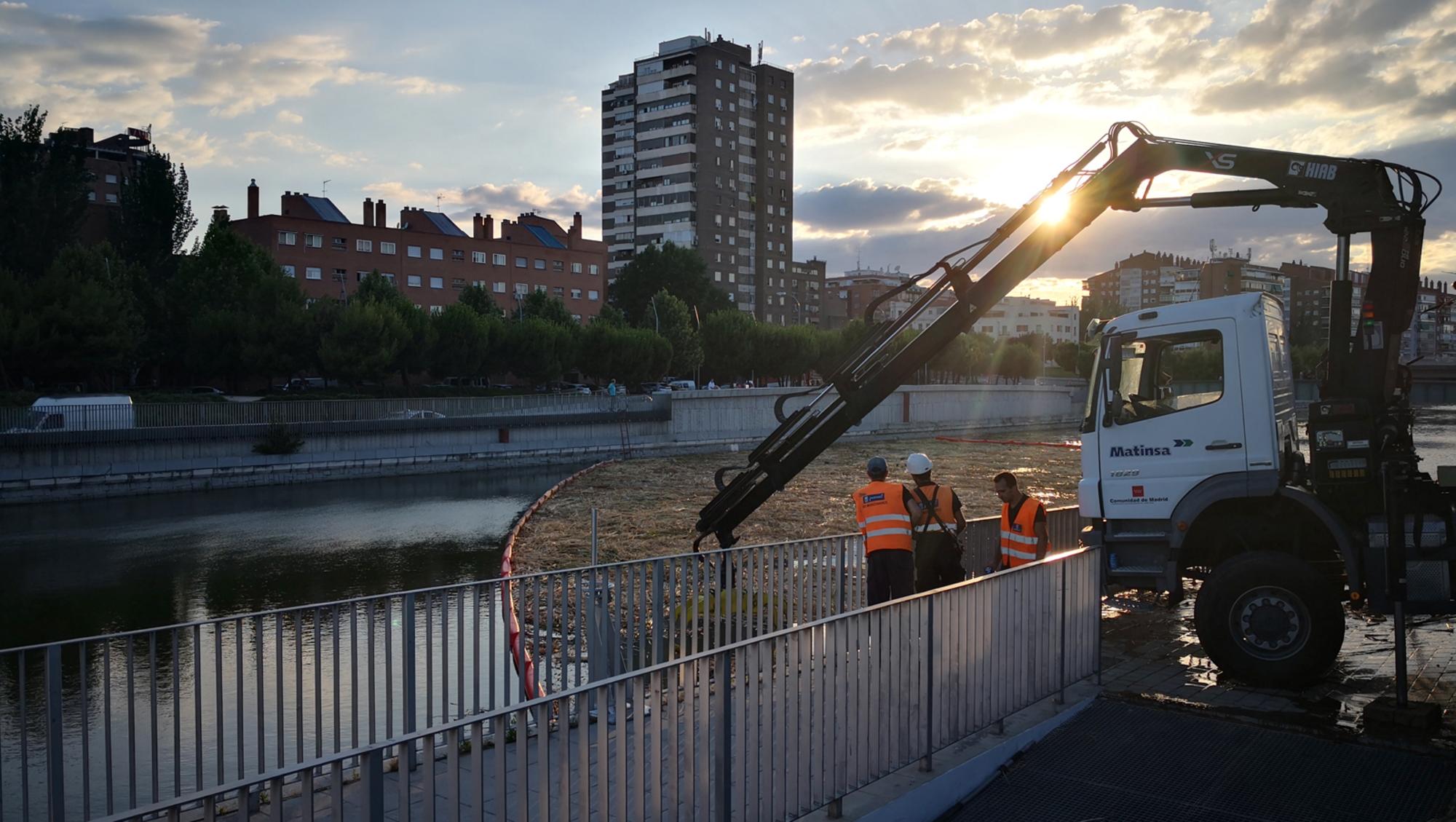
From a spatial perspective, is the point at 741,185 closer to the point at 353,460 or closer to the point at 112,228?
the point at 112,228

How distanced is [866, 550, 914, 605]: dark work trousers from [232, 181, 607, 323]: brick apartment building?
66296 millimetres

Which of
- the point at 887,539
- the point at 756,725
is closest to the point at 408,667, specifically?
the point at 756,725

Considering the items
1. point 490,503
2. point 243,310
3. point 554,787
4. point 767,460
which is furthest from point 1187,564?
point 243,310

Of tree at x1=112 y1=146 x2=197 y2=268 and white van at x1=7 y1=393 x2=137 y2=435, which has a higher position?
tree at x1=112 y1=146 x2=197 y2=268

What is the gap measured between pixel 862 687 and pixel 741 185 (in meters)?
114

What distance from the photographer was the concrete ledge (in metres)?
5.49

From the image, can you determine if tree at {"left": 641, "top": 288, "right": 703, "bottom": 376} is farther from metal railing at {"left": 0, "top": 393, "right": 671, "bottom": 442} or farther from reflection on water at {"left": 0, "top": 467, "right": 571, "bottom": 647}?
reflection on water at {"left": 0, "top": 467, "right": 571, "bottom": 647}

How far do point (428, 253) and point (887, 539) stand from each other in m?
83.3

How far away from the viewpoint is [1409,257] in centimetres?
893

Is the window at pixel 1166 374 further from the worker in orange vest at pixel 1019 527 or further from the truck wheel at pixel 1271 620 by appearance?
the truck wheel at pixel 1271 620

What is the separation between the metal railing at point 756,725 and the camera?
12.3 feet

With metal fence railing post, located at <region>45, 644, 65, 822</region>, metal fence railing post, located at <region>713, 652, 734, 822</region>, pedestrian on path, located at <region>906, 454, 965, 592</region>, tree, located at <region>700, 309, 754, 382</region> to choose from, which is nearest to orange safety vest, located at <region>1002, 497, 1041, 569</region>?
pedestrian on path, located at <region>906, 454, 965, 592</region>

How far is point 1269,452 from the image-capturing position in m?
8.30

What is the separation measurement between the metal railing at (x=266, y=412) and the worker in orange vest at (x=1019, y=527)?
30.8 metres
